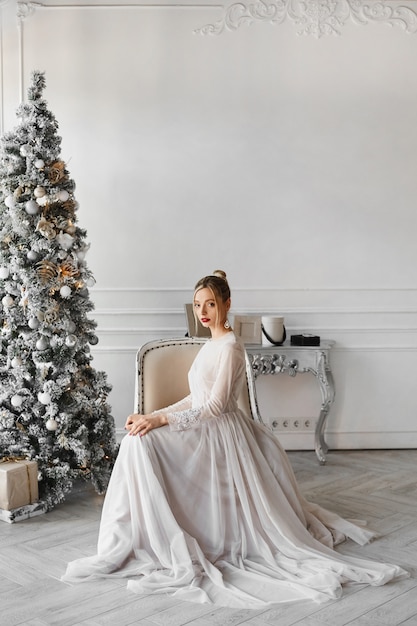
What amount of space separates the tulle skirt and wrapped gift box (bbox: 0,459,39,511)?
35.5 inches

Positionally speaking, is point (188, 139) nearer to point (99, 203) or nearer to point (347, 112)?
point (99, 203)

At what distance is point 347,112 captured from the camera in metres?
5.64

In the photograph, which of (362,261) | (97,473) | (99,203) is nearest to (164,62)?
(99,203)

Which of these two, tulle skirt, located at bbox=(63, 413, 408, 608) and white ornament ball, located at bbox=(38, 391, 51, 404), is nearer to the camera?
tulle skirt, located at bbox=(63, 413, 408, 608)

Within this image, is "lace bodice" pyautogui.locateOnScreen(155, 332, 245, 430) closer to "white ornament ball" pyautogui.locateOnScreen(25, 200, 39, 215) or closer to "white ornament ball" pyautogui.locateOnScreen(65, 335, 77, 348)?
"white ornament ball" pyautogui.locateOnScreen(65, 335, 77, 348)

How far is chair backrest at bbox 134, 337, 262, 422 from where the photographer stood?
155 inches

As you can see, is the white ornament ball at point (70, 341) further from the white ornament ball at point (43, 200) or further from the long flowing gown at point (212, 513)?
the long flowing gown at point (212, 513)

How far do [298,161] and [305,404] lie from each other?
1839 millimetres

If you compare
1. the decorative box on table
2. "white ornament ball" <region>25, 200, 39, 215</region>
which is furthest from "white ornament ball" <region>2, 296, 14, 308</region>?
the decorative box on table

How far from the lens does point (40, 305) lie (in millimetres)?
4344

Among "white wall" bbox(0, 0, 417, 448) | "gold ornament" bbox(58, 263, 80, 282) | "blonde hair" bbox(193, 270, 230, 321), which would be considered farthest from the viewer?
"white wall" bbox(0, 0, 417, 448)

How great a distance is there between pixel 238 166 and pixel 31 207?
1879mm

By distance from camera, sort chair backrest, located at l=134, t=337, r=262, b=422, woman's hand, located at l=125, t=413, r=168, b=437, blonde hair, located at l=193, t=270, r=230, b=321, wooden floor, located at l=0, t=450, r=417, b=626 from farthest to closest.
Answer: chair backrest, located at l=134, t=337, r=262, b=422
blonde hair, located at l=193, t=270, r=230, b=321
woman's hand, located at l=125, t=413, r=168, b=437
wooden floor, located at l=0, t=450, r=417, b=626

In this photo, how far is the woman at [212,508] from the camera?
3.23 meters
